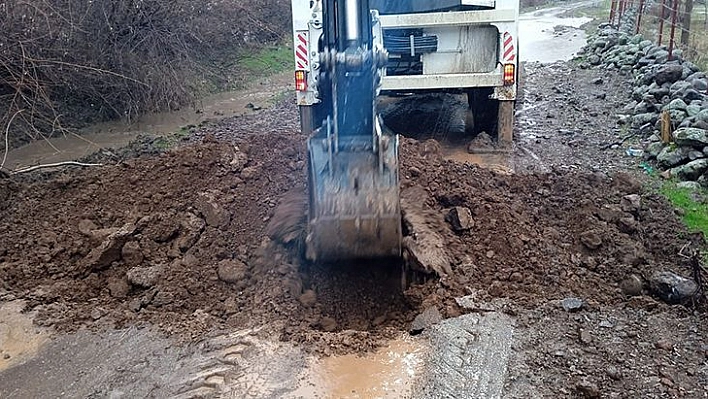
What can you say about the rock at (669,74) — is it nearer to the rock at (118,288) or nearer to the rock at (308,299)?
the rock at (308,299)

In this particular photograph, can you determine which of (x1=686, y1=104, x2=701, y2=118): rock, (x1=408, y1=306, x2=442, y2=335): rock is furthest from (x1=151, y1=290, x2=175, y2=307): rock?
(x1=686, y1=104, x2=701, y2=118): rock

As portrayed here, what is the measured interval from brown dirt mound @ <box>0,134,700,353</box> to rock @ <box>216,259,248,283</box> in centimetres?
1

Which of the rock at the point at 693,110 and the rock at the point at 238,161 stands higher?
the rock at the point at 693,110

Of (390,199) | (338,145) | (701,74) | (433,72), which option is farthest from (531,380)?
(701,74)

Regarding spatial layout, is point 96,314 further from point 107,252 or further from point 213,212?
point 213,212

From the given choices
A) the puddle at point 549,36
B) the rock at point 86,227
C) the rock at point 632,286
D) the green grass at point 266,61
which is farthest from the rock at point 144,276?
the puddle at point 549,36

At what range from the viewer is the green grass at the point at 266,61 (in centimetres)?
1636

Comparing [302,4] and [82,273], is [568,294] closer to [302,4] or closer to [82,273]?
[82,273]

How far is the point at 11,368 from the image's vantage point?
4.46 meters

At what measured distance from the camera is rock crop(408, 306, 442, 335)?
448 cm

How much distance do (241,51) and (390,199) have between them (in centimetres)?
1335

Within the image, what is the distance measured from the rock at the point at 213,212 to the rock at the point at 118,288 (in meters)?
0.92

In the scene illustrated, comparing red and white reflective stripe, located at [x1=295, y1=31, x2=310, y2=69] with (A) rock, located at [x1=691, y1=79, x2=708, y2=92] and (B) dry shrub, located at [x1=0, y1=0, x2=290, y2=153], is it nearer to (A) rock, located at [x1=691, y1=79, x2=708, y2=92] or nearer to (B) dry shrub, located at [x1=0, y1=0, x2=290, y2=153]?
(B) dry shrub, located at [x1=0, y1=0, x2=290, y2=153]

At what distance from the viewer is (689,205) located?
21.2 ft
